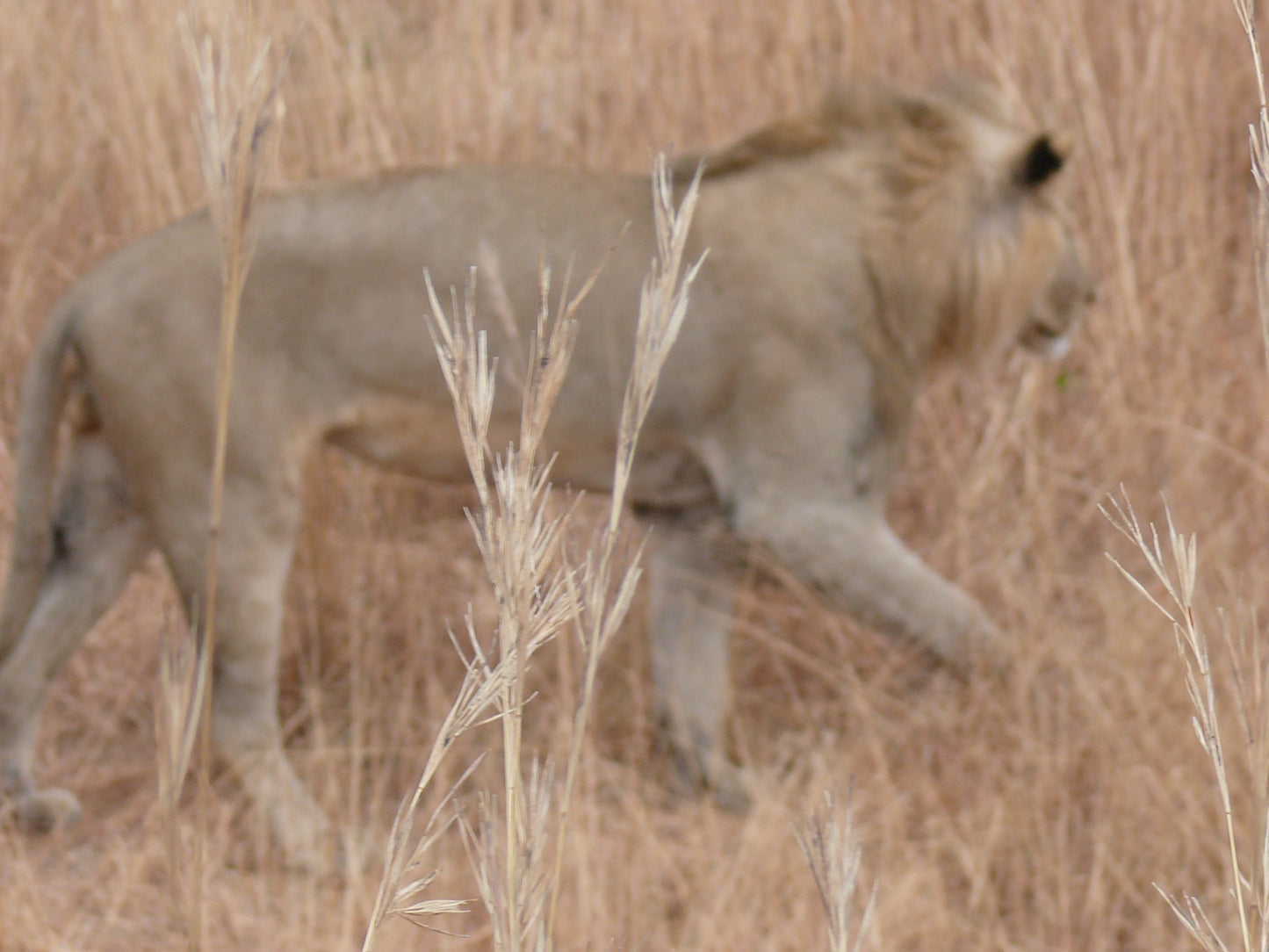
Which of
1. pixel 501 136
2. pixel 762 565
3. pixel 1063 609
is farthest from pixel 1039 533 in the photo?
pixel 501 136

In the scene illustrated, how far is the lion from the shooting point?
7.19 feet

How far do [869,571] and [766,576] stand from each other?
1.49 ft

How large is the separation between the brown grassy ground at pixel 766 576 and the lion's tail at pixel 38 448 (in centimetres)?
41

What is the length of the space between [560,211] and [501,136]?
3.74 feet

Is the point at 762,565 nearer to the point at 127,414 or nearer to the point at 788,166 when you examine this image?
the point at 788,166

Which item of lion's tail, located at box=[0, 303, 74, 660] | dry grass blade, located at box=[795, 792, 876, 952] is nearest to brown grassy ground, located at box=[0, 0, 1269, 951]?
lion's tail, located at box=[0, 303, 74, 660]

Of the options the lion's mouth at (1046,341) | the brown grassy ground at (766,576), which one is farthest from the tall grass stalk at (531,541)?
the lion's mouth at (1046,341)

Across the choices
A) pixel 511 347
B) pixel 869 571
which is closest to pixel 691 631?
pixel 869 571

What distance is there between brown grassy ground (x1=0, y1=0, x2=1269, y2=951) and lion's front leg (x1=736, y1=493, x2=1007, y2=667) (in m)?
0.09

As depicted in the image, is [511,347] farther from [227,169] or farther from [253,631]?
[227,169]

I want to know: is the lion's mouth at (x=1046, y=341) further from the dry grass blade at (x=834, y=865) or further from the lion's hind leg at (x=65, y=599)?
the dry grass blade at (x=834, y=865)

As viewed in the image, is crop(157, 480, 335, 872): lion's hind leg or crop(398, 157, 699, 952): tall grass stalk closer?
crop(398, 157, 699, 952): tall grass stalk

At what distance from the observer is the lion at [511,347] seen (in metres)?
2.19

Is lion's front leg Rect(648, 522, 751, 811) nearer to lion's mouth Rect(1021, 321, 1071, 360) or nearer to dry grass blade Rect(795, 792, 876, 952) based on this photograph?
lion's mouth Rect(1021, 321, 1071, 360)
